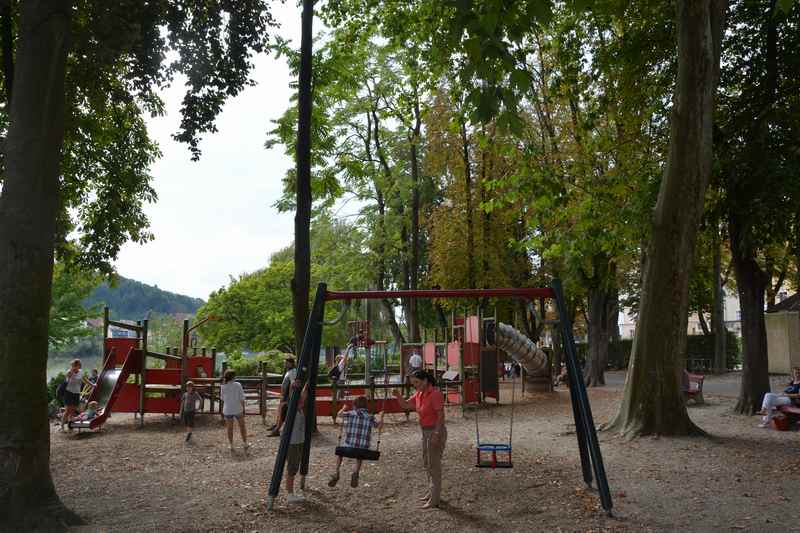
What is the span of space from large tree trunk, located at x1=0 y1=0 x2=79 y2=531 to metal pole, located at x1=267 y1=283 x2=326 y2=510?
2.26 meters

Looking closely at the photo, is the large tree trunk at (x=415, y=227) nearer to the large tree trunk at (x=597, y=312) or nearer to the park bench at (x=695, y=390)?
the large tree trunk at (x=597, y=312)

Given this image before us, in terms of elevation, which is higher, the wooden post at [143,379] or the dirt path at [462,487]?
the wooden post at [143,379]

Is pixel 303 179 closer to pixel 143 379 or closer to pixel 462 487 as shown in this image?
pixel 143 379

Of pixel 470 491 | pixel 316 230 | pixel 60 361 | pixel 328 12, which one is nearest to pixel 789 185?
pixel 470 491

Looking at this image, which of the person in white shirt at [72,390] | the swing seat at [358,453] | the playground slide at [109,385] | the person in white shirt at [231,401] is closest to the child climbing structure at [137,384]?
the playground slide at [109,385]

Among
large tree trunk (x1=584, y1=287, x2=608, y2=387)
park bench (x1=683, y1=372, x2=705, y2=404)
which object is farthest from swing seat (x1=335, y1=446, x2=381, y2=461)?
large tree trunk (x1=584, y1=287, x2=608, y2=387)

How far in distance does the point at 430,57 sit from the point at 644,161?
631 cm

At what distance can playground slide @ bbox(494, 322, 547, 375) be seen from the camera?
2353 cm

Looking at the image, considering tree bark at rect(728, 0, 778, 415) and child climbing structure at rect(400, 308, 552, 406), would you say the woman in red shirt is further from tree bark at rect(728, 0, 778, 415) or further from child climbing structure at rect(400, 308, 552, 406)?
child climbing structure at rect(400, 308, 552, 406)

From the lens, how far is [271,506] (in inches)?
328

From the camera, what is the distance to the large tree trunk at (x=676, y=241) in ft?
41.3

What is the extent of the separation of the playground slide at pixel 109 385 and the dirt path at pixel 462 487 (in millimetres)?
1674

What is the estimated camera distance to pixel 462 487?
9.34 metres

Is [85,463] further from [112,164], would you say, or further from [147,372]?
[112,164]
